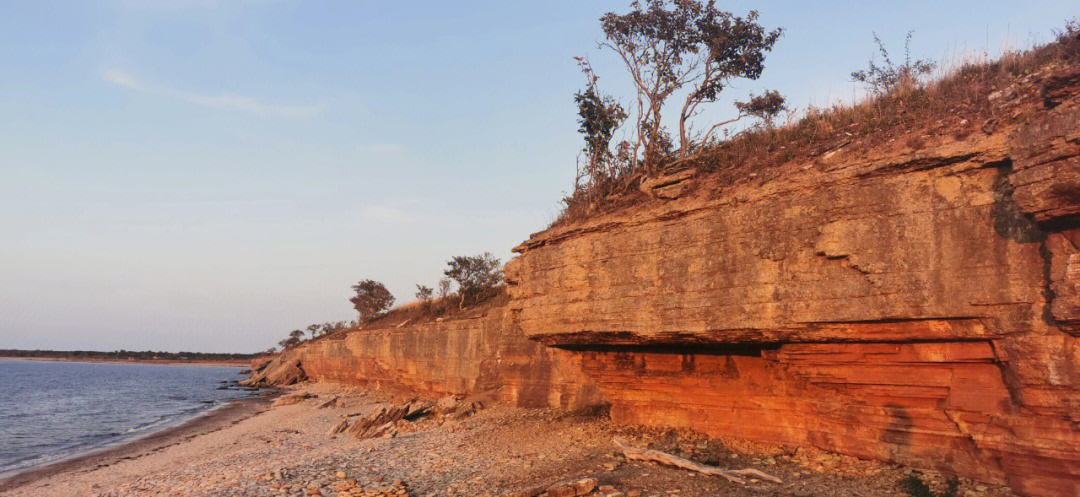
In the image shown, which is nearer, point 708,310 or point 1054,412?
point 1054,412

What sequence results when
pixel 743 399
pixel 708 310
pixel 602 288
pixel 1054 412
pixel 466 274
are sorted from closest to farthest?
pixel 1054 412 → pixel 708 310 → pixel 743 399 → pixel 602 288 → pixel 466 274

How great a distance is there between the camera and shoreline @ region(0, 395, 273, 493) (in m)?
16.2

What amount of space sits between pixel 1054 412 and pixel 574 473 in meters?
5.69

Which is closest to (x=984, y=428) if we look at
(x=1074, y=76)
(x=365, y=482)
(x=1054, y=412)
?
(x=1054, y=412)

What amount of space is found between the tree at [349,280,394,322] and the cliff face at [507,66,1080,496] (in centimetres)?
4303

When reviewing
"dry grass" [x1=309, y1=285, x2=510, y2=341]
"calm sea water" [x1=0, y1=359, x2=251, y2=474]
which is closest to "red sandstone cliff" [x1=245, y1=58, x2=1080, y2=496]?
"calm sea water" [x1=0, y1=359, x2=251, y2=474]

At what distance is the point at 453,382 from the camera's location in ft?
75.0

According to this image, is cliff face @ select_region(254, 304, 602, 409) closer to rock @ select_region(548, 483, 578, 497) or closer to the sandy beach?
the sandy beach

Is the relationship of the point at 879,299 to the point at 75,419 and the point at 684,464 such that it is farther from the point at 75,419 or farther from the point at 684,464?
the point at 75,419

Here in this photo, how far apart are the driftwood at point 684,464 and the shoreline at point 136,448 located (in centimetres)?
1441

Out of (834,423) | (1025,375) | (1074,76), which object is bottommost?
(834,423)

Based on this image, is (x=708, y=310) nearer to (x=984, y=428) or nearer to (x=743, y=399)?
(x=743, y=399)

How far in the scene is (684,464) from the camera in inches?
348

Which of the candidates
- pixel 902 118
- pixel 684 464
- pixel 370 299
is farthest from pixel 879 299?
pixel 370 299
